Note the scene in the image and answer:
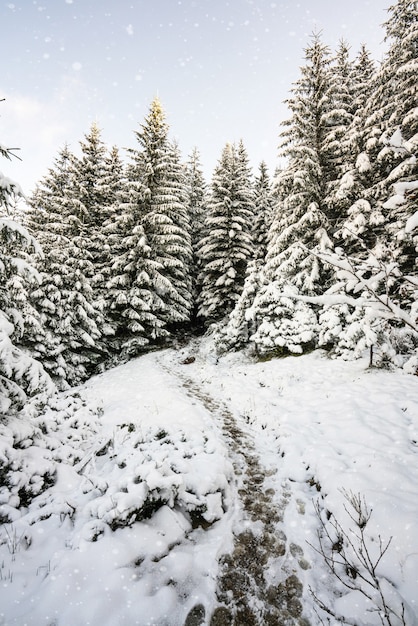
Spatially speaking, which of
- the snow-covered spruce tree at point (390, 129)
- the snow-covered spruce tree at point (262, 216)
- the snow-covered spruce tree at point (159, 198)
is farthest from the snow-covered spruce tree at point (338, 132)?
the snow-covered spruce tree at point (159, 198)

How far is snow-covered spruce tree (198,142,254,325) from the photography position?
2072cm

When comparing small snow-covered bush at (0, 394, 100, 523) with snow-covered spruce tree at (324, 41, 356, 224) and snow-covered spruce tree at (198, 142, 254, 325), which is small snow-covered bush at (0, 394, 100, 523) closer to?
snow-covered spruce tree at (324, 41, 356, 224)

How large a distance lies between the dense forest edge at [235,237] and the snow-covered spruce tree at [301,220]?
7 centimetres

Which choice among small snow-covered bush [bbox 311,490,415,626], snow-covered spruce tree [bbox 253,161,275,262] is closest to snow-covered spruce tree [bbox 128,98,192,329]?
snow-covered spruce tree [bbox 253,161,275,262]

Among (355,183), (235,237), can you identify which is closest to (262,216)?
(235,237)

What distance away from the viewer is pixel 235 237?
20938 mm

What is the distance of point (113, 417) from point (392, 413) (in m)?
7.00

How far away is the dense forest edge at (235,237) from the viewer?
1049 cm

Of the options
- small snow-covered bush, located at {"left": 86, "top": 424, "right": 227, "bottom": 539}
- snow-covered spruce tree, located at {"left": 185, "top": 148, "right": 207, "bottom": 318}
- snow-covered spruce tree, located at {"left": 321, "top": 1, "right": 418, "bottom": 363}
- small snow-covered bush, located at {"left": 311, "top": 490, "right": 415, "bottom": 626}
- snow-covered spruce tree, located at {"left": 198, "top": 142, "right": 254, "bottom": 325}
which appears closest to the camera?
small snow-covered bush, located at {"left": 311, "top": 490, "right": 415, "bottom": 626}

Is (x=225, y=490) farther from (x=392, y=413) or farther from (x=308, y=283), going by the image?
(x=308, y=283)

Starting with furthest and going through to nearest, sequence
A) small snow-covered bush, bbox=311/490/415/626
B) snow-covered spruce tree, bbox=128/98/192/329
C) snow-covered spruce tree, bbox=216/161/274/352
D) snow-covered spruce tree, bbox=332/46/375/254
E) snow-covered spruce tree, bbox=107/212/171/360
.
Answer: snow-covered spruce tree, bbox=128/98/192/329, snow-covered spruce tree, bbox=107/212/171/360, snow-covered spruce tree, bbox=216/161/274/352, snow-covered spruce tree, bbox=332/46/375/254, small snow-covered bush, bbox=311/490/415/626

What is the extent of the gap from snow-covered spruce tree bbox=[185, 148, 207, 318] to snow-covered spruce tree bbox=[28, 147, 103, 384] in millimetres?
10486

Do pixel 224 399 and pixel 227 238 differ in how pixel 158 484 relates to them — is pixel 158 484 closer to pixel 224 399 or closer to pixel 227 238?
pixel 224 399

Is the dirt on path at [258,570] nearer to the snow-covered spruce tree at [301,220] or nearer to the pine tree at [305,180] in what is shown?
the snow-covered spruce tree at [301,220]
